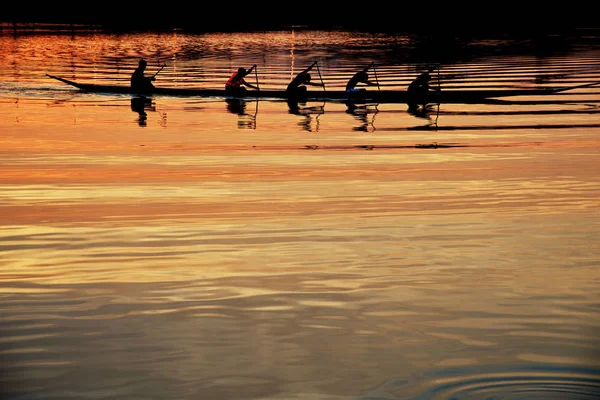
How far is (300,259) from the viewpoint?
1356 centimetres

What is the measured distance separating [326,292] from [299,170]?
9.63 metres

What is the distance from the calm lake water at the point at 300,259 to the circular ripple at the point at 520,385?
2 centimetres

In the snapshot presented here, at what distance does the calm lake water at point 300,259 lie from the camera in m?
9.33

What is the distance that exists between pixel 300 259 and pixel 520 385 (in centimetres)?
507

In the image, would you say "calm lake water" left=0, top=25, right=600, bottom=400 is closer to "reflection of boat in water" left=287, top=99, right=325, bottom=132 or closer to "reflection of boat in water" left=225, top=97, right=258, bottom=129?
"reflection of boat in water" left=225, top=97, right=258, bottom=129

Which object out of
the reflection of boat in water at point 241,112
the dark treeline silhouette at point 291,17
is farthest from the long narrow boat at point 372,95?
the dark treeline silhouette at point 291,17

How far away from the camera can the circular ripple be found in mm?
8578

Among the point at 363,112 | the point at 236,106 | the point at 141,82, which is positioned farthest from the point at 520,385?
the point at 141,82

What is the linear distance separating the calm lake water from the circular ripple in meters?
0.02

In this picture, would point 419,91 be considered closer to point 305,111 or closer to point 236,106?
point 305,111

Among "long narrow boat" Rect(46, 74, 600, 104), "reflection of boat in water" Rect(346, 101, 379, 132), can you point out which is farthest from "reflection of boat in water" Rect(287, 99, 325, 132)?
"reflection of boat in water" Rect(346, 101, 379, 132)

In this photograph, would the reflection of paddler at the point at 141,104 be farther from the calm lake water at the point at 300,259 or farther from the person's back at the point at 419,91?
the person's back at the point at 419,91

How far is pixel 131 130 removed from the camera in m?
29.7

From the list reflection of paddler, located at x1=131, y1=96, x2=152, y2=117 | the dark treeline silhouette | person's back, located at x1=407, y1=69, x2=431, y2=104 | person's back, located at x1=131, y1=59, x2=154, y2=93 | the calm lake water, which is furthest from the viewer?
the dark treeline silhouette
